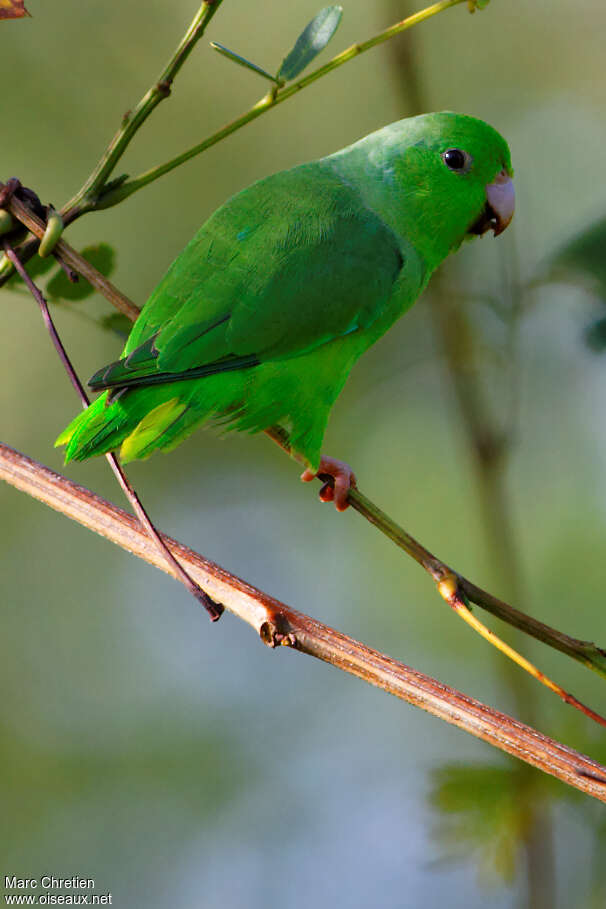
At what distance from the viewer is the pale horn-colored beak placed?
7.64 ft

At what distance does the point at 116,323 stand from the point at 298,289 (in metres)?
0.39

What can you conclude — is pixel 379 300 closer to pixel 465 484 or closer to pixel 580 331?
pixel 580 331

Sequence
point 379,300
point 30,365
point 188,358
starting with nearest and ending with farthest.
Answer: point 188,358 → point 379,300 → point 30,365

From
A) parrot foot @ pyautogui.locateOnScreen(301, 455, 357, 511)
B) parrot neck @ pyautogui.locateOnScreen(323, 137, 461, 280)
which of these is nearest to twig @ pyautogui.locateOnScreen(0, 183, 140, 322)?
parrot foot @ pyautogui.locateOnScreen(301, 455, 357, 511)

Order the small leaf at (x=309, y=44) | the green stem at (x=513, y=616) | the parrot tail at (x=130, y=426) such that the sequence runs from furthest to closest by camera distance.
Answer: the parrot tail at (x=130, y=426)
the small leaf at (x=309, y=44)
the green stem at (x=513, y=616)

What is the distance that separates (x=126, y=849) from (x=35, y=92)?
3.21 m

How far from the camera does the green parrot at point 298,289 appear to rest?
1.75 meters

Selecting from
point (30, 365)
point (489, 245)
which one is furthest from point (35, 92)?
point (489, 245)

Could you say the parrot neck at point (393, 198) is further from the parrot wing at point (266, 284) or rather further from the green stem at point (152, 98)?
the green stem at point (152, 98)

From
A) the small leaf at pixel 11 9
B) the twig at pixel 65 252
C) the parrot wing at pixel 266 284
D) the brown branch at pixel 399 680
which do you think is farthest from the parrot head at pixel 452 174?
the brown branch at pixel 399 680

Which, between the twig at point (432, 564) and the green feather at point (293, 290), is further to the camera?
the green feather at point (293, 290)

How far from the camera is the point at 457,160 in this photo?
225cm

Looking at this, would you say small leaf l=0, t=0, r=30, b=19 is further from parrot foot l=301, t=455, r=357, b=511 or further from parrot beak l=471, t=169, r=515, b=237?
parrot beak l=471, t=169, r=515, b=237

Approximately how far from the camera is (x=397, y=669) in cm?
125
